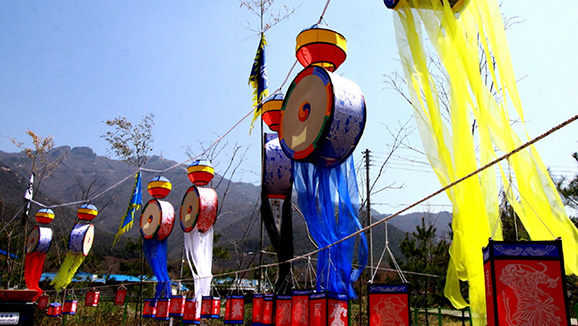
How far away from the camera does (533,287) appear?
1.84m

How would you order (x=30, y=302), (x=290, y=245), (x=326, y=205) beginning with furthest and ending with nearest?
(x=290, y=245) → (x=30, y=302) → (x=326, y=205)

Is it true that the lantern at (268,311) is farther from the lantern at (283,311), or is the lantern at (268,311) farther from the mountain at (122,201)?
the mountain at (122,201)

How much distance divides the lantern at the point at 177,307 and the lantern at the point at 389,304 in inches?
207

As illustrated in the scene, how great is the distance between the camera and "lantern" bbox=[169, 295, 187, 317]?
24.3 feet

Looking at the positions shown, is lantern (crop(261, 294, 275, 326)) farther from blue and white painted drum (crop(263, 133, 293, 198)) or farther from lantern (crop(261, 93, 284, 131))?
lantern (crop(261, 93, 284, 131))

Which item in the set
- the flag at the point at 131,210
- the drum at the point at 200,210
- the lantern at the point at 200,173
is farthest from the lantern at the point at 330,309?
the flag at the point at 131,210

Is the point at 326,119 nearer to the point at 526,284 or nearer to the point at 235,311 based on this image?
the point at 526,284

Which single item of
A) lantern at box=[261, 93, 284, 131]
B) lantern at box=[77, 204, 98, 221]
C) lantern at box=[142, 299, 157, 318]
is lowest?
lantern at box=[142, 299, 157, 318]

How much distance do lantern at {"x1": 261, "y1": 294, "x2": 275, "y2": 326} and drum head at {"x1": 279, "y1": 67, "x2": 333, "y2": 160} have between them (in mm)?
1680

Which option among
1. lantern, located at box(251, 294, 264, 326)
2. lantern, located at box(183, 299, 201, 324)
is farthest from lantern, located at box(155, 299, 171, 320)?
lantern, located at box(251, 294, 264, 326)

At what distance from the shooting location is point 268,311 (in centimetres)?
480

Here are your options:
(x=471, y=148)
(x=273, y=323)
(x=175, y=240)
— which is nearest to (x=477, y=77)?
(x=471, y=148)

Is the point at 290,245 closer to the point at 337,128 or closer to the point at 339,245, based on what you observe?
the point at 339,245

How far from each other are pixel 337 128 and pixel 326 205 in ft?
2.54
